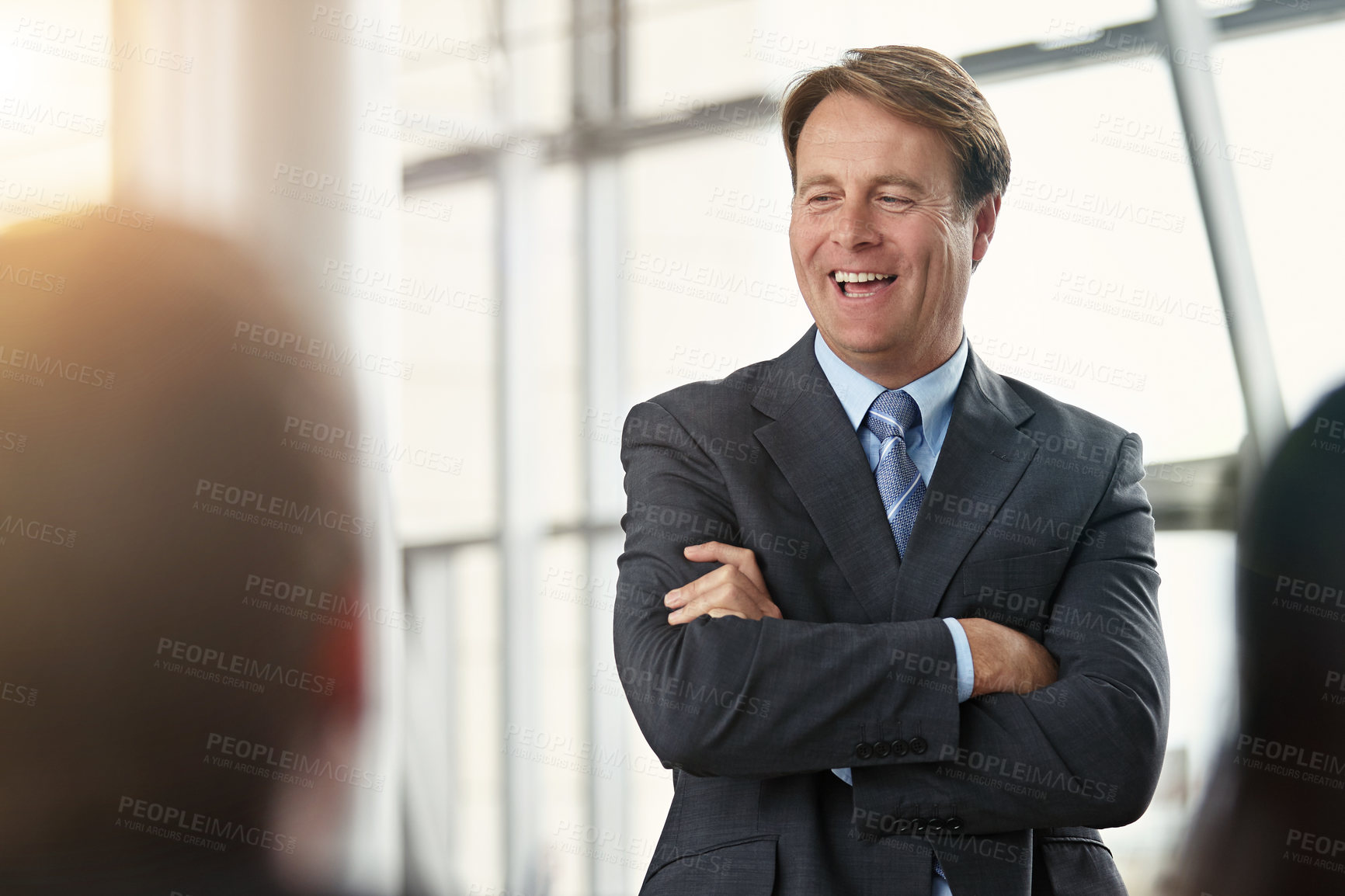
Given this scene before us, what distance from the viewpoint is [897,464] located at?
1.66m

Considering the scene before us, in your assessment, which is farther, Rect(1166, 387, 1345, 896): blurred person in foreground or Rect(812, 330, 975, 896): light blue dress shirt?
Rect(1166, 387, 1345, 896): blurred person in foreground

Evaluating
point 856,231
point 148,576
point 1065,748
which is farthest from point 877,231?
point 148,576

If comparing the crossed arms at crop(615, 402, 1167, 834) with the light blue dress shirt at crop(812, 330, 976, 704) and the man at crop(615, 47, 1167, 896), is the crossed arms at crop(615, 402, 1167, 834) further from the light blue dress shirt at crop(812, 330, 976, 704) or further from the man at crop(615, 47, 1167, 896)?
the light blue dress shirt at crop(812, 330, 976, 704)

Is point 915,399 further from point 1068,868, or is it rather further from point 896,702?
point 1068,868

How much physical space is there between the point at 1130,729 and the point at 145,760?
225cm

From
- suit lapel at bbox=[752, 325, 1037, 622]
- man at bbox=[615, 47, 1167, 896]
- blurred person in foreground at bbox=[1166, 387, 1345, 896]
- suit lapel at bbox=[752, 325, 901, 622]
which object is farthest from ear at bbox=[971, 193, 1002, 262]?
blurred person in foreground at bbox=[1166, 387, 1345, 896]

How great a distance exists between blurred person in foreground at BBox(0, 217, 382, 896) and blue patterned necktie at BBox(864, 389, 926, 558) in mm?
1715

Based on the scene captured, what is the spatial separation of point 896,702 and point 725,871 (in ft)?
1.07

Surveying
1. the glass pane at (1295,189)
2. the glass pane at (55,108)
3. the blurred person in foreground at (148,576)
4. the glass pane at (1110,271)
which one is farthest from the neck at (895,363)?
the glass pane at (55,108)

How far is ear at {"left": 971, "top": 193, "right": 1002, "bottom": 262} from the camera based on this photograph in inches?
70.7

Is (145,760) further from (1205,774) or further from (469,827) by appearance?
(1205,774)

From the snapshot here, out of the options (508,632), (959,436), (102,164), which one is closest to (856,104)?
(959,436)

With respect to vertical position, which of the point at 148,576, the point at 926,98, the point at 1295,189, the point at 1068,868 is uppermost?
the point at 1295,189

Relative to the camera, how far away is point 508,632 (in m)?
3.94
